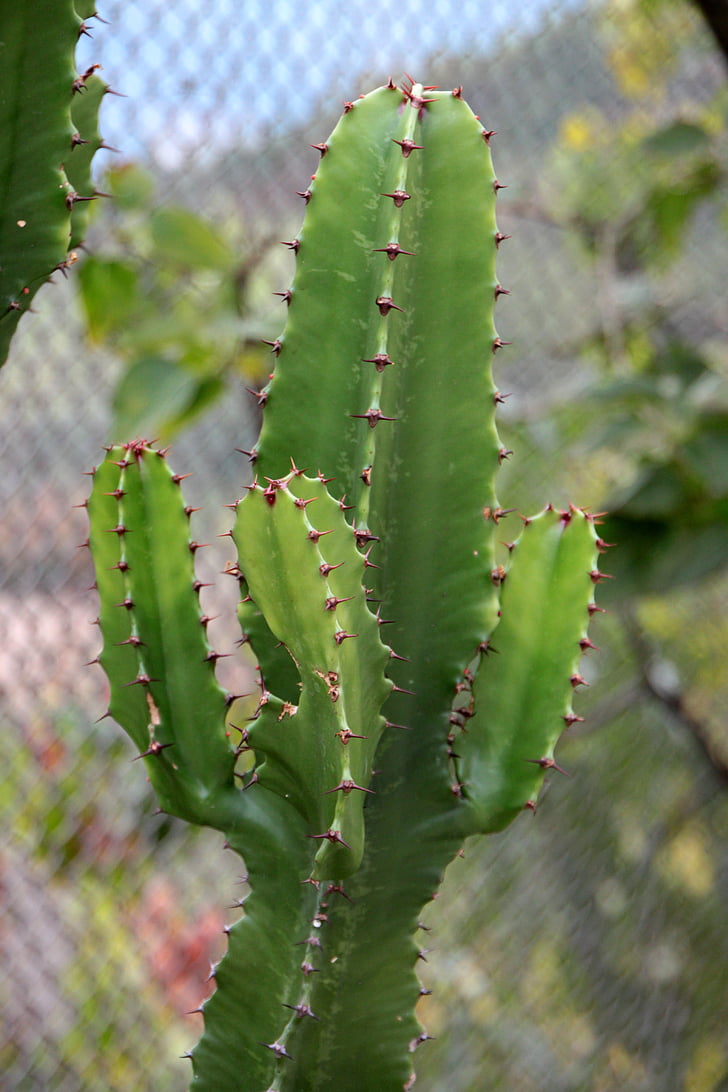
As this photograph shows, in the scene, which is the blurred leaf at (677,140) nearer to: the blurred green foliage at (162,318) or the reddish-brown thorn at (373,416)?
the blurred green foliage at (162,318)

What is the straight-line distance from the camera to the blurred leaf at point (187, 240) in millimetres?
1088

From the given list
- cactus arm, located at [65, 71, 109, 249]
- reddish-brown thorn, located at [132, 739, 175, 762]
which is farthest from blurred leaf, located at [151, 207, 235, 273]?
→ reddish-brown thorn, located at [132, 739, 175, 762]

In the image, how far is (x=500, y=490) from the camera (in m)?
1.55

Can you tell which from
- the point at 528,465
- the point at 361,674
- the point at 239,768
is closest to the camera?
the point at 361,674

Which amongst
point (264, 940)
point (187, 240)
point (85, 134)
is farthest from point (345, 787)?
point (187, 240)

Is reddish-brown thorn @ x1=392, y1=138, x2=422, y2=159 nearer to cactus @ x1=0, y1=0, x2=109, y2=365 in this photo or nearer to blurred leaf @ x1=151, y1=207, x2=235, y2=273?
cactus @ x1=0, y1=0, x2=109, y2=365

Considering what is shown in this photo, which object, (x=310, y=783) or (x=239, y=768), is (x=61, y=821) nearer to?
(x=239, y=768)

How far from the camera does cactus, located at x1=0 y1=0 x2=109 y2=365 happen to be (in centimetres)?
47

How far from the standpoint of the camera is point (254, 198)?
1.33m

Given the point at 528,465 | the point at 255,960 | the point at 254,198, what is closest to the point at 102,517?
the point at 255,960

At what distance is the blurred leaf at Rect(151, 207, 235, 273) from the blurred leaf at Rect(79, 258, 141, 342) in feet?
0.18

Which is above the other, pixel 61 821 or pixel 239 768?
pixel 239 768

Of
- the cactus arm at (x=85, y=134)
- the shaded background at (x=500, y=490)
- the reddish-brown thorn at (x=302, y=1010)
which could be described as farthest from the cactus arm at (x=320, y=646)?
the shaded background at (x=500, y=490)

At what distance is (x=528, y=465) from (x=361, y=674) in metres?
1.14
